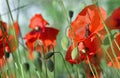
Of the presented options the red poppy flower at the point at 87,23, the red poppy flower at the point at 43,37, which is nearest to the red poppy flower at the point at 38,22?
the red poppy flower at the point at 43,37

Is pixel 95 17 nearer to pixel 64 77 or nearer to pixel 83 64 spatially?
→ pixel 83 64

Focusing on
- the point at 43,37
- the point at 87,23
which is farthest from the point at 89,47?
the point at 43,37

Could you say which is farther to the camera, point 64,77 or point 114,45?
point 64,77

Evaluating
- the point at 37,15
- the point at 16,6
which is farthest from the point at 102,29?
the point at 37,15

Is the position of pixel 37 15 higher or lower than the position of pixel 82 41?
higher

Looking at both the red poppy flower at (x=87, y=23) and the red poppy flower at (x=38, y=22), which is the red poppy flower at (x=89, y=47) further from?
the red poppy flower at (x=38, y=22)

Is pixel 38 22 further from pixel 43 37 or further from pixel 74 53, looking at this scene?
pixel 74 53

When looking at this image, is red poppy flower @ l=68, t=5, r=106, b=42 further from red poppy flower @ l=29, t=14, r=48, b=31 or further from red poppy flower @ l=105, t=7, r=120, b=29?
red poppy flower @ l=29, t=14, r=48, b=31
